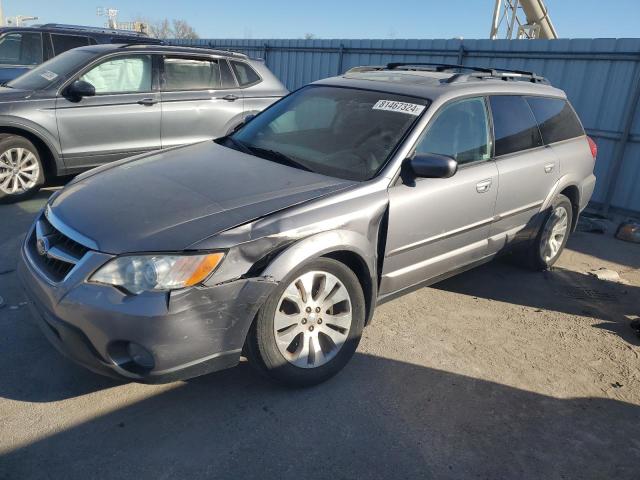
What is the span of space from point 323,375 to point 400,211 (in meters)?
1.09

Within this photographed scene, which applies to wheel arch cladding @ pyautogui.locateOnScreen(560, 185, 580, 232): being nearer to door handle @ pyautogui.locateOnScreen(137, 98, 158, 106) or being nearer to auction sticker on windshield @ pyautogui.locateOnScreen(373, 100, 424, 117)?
auction sticker on windshield @ pyautogui.locateOnScreen(373, 100, 424, 117)

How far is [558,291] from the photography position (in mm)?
4824

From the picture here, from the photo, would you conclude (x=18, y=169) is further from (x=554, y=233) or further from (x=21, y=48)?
(x=554, y=233)

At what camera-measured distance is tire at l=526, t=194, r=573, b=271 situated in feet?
16.1

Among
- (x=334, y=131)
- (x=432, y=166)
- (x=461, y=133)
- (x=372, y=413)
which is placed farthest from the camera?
(x=461, y=133)

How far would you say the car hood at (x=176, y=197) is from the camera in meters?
2.57

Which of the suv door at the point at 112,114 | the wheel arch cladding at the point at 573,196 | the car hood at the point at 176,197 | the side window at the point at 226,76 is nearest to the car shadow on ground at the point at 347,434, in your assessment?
the car hood at the point at 176,197

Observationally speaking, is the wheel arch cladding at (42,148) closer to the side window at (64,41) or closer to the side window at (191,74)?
the side window at (191,74)

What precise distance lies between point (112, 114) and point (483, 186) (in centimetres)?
437

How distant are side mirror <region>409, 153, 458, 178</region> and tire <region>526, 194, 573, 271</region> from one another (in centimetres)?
203

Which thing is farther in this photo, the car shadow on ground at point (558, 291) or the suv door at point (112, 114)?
the suv door at point (112, 114)

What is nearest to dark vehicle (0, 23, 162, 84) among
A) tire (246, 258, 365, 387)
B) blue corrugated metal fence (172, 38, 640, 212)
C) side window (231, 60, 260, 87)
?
side window (231, 60, 260, 87)

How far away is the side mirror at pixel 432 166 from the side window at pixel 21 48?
27.1ft

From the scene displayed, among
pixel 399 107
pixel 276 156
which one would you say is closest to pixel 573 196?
pixel 399 107
